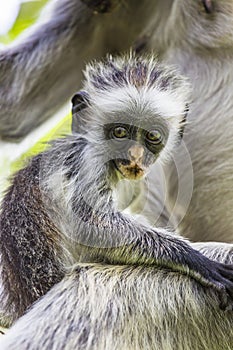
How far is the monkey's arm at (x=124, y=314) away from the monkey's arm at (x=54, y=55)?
1.26 meters

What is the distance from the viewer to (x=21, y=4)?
3682 mm

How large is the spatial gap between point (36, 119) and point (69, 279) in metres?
1.31

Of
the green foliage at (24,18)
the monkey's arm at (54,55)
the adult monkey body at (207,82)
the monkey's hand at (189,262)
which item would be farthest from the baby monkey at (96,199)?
the green foliage at (24,18)

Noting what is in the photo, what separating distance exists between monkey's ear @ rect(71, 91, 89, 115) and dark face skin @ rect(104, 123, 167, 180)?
0.09 metres

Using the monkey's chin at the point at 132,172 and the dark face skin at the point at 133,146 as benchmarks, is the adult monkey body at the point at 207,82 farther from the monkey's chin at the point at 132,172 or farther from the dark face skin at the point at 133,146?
the monkey's chin at the point at 132,172

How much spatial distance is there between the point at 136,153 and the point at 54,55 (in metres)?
1.26

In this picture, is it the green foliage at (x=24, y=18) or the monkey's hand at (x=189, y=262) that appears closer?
the monkey's hand at (x=189, y=262)

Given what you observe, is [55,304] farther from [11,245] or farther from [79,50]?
[79,50]

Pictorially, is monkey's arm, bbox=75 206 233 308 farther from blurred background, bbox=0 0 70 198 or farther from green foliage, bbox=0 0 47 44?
green foliage, bbox=0 0 47 44

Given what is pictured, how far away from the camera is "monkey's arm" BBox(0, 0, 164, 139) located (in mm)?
3418

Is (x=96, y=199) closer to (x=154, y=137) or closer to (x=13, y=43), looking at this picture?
(x=154, y=137)

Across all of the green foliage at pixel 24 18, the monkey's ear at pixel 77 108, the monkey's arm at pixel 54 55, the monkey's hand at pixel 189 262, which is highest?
the green foliage at pixel 24 18

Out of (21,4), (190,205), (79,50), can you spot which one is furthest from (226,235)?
(21,4)

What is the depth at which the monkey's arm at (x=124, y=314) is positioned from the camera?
86.2 inches
